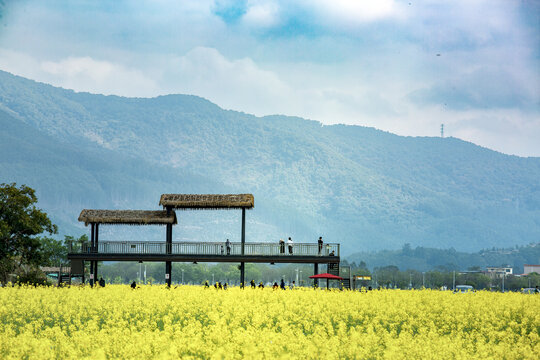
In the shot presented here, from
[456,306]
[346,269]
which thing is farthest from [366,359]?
[346,269]

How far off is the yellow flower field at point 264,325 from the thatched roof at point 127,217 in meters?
11.3

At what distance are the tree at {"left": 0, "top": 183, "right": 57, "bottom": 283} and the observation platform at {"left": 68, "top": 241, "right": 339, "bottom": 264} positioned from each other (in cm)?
454

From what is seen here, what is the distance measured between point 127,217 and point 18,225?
28.1 feet

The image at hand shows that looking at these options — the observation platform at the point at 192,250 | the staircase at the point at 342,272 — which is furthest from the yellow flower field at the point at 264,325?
the staircase at the point at 342,272

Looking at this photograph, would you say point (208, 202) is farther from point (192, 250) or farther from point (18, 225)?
point (18, 225)

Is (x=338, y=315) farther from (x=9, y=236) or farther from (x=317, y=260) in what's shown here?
(x=9, y=236)

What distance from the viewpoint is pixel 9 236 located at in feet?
183

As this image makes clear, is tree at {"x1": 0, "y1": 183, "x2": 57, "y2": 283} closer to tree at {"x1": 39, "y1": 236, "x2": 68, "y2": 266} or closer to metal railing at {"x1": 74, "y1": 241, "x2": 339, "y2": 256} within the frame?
metal railing at {"x1": 74, "y1": 241, "x2": 339, "y2": 256}

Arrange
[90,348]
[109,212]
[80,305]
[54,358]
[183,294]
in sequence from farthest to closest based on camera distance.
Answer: [109,212], [183,294], [80,305], [90,348], [54,358]

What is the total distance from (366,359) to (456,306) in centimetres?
1660

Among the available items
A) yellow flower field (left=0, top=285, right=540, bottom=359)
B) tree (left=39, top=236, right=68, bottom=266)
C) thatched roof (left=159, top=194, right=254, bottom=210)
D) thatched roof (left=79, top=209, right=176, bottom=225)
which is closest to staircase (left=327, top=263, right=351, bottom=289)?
thatched roof (left=159, top=194, right=254, bottom=210)

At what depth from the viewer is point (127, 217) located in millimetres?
54469

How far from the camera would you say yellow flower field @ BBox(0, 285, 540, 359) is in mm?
18625

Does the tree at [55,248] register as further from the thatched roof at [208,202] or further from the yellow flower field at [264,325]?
the yellow flower field at [264,325]
